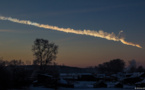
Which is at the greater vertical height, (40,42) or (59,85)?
(40,42)

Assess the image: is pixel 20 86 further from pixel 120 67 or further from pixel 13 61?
pixel 120 67

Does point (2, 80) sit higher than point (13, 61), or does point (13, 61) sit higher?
point (13, 61)

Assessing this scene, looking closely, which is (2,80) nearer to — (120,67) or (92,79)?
(92,79)

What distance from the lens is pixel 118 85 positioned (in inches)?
2648

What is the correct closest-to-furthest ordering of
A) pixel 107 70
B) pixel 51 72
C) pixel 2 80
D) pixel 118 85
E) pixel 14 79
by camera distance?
1. pixel 2 80
2. pixel 14 79
3. pixel 118 85
4. pixel 51 72
5. pixel 107 70

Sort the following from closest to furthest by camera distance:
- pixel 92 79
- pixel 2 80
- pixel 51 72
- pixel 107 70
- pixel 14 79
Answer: pixel 2 80
pixel 14 79
pixel 51 72
pixel 92 79
pixel 107 70

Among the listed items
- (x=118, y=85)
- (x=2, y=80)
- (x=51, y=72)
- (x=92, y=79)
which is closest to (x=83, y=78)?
(x=92, y=79)

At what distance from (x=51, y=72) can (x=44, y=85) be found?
18899 millimetres

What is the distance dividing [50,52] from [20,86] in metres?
28.7

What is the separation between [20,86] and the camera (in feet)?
161

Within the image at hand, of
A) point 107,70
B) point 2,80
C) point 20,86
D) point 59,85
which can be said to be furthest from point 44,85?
point 107,70

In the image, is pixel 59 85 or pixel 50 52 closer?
pixel 59 85

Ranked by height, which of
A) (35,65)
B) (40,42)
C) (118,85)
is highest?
(40,42)

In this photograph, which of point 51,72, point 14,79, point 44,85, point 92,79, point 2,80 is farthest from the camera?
point 92,79
